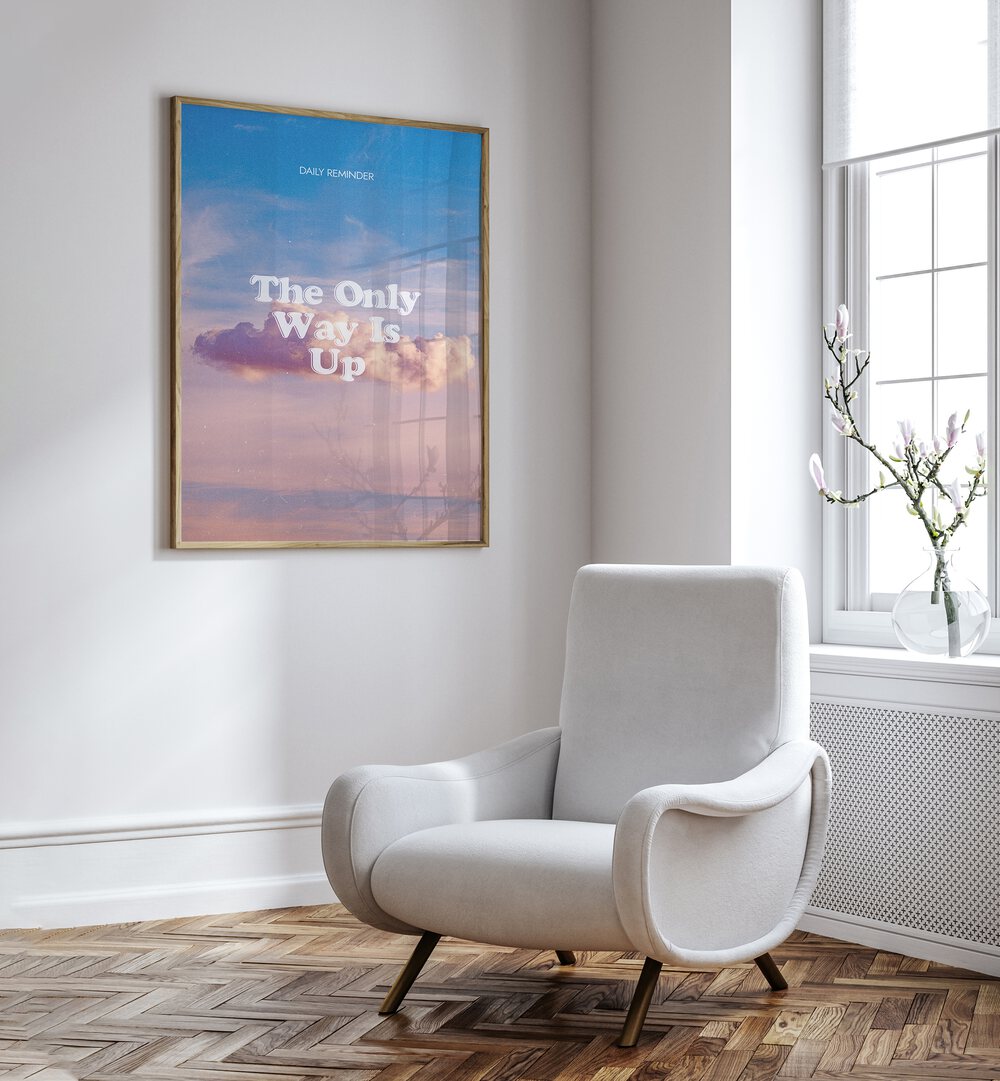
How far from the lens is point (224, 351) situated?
3781mm

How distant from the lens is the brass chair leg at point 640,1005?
8.56ft

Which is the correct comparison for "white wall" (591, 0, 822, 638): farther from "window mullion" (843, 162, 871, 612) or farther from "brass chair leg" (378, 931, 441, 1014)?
"brass chair leg" (378, 931, 441, 1014)

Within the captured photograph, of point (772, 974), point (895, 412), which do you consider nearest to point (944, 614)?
point (895, 412)

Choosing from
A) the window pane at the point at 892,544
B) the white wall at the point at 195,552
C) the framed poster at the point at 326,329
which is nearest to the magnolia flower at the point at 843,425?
the window pane at the point at 892,544

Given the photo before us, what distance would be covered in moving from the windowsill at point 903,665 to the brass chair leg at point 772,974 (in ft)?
2.51

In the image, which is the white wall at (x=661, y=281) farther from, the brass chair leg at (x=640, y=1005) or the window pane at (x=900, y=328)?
the brass chair leg at (x=640, y=1005)

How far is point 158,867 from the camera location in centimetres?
371

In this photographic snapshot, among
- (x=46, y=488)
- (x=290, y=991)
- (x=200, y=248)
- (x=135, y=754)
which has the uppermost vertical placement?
(x=200, y=248)

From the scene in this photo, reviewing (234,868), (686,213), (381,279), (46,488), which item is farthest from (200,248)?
(234,868)

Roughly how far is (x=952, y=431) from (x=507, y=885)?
60.8 inches

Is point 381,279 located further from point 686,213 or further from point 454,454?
point 686,213

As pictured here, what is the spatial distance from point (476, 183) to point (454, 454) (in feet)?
2.65

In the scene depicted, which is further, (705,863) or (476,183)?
(476,183)

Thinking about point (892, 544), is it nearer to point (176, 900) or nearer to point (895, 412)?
point (895, 412)
